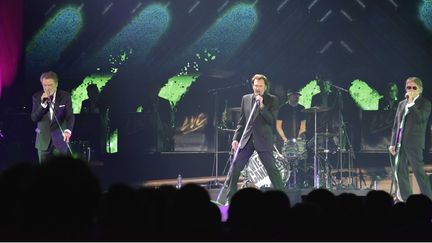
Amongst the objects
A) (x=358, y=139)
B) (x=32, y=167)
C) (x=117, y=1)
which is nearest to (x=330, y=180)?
(x=358, y=139)

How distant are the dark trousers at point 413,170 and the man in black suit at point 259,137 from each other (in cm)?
181

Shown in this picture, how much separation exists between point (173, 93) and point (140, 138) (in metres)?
1.18

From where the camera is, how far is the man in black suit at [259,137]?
9062 mm

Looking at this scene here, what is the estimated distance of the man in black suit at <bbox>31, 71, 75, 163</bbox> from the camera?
8.94m

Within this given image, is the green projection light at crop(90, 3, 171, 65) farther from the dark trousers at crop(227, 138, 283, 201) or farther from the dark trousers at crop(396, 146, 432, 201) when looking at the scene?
the dark trousers at crop(396, 146, 432, 201)

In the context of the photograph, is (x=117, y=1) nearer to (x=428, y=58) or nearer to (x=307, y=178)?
(x=307, y=178)

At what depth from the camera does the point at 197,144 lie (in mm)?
13938

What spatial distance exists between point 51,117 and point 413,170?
5.20m

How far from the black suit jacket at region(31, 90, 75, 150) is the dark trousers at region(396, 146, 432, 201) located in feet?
15.7

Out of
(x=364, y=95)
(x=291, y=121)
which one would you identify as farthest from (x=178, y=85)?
(x=364, y=95)

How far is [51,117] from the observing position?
29.6 ft

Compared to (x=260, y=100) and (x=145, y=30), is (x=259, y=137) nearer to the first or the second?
(x=260, y=100)

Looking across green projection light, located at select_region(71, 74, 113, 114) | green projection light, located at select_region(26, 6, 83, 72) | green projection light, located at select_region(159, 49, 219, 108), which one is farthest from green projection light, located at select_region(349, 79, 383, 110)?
green projection light, located at select_region(26, 6, 83, 72)

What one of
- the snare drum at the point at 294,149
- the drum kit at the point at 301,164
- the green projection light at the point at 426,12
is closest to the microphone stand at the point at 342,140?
the drum kit at the point at 301,164
